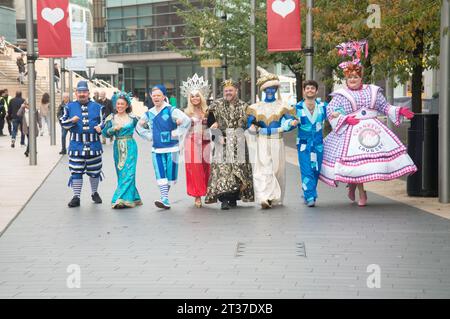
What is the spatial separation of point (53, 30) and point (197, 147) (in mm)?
8739

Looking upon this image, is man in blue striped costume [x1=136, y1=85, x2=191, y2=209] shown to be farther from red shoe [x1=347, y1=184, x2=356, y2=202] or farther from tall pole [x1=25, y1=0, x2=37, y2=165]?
tall pole [x1=25, y1=0, x2=37, y2=165]

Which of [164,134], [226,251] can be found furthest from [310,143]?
[226,251]

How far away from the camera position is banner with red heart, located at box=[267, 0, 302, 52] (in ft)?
A: 64.2

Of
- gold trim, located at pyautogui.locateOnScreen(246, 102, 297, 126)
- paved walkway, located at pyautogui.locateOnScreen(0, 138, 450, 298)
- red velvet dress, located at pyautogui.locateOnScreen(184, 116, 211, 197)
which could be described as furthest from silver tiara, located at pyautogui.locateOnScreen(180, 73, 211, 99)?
paved walkway, located at pyautogui.locateOnScreen(0, 138, 450, 298)

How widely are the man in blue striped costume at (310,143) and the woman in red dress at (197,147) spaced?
1.28 meters

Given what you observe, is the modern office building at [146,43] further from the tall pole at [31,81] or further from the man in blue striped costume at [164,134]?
the man in blue striped costume at [164,134]

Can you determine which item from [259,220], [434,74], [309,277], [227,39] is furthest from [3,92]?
[309,277]

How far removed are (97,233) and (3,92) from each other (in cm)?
2809

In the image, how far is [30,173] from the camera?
20.1 meters

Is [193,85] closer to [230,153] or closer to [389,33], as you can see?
[230,153]

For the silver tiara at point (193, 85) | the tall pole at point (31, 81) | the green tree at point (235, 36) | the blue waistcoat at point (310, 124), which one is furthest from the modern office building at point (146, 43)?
the blue waistcoat at point (310, 124)
